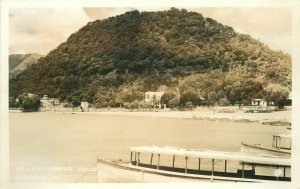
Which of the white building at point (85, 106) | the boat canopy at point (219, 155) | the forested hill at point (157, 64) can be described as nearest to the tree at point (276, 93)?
the forested hill at point (157, 64)

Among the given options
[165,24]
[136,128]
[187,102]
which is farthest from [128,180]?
[165,24]

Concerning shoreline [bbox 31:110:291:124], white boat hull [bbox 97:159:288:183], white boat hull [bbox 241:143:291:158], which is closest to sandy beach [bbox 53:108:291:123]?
shoreline [bbox 31:110:291:124]

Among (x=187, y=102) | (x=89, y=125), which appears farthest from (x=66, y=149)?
(x=187, y=102)

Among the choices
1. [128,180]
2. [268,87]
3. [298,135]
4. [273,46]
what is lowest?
[128,180]

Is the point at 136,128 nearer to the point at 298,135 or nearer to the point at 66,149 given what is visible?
the point at 66,149

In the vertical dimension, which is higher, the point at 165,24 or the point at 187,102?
the point at 165,24

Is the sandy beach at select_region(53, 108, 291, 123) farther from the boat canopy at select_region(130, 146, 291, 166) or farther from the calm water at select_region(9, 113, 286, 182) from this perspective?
the boat canopy at select_region(130, 146, 291, 166)
